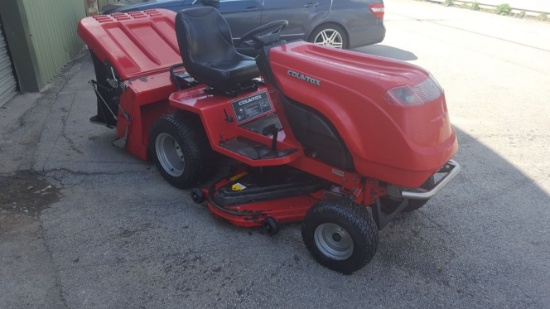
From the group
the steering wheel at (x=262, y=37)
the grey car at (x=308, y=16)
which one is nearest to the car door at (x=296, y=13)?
the grey car at (x=308, y=16)

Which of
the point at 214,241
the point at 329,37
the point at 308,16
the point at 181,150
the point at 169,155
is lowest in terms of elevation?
the point at 214,241

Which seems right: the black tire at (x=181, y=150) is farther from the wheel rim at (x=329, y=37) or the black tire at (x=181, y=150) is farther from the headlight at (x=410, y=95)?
the wheel rim at (x=329, y=37)

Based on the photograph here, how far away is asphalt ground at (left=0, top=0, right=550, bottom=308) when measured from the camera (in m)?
2.76

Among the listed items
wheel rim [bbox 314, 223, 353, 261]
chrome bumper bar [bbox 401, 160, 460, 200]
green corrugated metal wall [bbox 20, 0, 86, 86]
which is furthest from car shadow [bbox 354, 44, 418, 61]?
wheel rim [bbox 314, 223, 353, 261]

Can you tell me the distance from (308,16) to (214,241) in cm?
505

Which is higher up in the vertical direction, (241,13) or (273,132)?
(241,13)

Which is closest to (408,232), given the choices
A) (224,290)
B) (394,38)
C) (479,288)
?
(479,288)

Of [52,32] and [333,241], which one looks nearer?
[333,241]

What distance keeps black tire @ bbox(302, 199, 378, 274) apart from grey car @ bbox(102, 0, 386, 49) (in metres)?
4.58

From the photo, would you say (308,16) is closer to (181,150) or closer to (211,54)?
(211,54)

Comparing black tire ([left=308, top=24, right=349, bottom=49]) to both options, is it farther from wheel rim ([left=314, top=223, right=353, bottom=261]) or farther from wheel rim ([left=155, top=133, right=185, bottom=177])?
wheel rim ([left=314, top=223, right=353, bottom=261])

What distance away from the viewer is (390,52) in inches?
347

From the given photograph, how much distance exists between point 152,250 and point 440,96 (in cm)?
215

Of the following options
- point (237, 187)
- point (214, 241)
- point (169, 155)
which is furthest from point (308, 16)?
point (214, 241)
